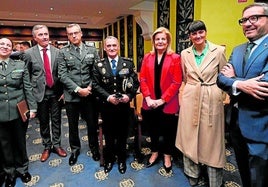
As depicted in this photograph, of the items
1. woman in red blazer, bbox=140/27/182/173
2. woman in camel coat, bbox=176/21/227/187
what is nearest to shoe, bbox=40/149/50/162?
woman in red blazer, bbox=140/27/182/173

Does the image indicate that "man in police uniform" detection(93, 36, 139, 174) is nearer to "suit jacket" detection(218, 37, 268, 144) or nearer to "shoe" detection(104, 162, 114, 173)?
"shoe" detection(104, 162, 114, 173)

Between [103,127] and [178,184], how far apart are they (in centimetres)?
97

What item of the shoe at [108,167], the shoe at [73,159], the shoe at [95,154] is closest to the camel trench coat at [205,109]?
the shoe at [108,167]

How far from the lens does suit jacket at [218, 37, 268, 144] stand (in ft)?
4.62

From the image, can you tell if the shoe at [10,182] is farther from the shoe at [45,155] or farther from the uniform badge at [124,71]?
the uniform badge at [124,71]

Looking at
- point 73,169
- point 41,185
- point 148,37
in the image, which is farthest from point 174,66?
point 148,37

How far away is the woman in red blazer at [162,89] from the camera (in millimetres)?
2287

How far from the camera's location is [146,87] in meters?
2.43

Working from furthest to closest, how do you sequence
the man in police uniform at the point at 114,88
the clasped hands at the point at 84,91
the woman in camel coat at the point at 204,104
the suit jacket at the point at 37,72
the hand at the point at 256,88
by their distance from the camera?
the suit jacket at the point at 37,72 → the clasped hands at the point at 84,91 → the man in police uniform at the point at 114,88 → the woman in camel coat at the point at 204,104 → the hand at the point at 256,88

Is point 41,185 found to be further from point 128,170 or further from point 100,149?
point 128,170

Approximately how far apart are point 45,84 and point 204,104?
5.81 feet

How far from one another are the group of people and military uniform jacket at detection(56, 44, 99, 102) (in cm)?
1

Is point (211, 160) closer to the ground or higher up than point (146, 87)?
A: closer to the ground

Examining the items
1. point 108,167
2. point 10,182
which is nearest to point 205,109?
point 108,167
